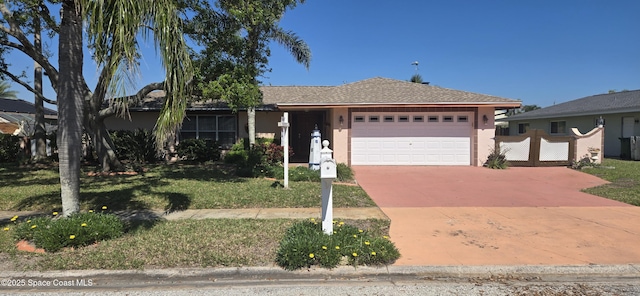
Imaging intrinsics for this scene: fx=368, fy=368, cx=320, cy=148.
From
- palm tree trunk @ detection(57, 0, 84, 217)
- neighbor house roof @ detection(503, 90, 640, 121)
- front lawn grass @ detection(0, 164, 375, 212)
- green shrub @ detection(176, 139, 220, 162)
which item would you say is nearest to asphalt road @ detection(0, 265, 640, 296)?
palm tree trunk @ detection(57, 0, 84, 217)

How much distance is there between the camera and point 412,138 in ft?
49.2

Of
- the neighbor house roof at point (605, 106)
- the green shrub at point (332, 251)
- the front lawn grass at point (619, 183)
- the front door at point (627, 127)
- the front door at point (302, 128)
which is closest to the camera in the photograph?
the green shrub at point (332, 251)

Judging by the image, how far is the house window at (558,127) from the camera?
2402 cm

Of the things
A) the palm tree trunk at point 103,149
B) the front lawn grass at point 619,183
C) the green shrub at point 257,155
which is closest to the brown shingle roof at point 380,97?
the green shrub at point 257,155

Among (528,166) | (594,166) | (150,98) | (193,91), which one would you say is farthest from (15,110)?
(594,166)

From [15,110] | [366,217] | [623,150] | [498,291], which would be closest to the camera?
[498,291]

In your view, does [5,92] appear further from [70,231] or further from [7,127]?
[70,231]

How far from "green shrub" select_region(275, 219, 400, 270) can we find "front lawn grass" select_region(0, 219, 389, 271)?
0.28 m

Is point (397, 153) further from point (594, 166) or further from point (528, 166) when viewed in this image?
point (594, 166)

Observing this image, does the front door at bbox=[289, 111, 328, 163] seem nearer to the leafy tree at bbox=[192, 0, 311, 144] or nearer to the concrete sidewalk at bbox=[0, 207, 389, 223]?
the leafy tree at bbox=[192, 0, 311, 144]

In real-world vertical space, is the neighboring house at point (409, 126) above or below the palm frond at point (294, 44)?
below

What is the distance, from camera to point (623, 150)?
1816 centimetres

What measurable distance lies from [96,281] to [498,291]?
4659mm

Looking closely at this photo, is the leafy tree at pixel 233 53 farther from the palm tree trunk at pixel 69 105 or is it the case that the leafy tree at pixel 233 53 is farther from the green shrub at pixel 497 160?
the green shrub at pixel 497 160
